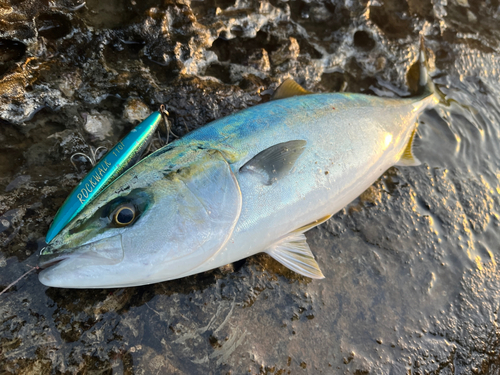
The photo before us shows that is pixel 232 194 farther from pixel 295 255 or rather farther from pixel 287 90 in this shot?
pixel 287 90

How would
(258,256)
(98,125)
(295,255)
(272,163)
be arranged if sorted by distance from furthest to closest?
(98,125) → (258,256) → (295,255) → (272,163)

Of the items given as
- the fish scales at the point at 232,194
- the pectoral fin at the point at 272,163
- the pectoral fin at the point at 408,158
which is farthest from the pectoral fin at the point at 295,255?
the pectoral fin at the point at 408,158

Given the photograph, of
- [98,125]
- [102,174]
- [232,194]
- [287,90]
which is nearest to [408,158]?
[287,90]

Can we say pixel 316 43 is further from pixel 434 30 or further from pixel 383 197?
pixel 383 197

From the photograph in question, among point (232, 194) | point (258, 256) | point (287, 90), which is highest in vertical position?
point (287, 90)

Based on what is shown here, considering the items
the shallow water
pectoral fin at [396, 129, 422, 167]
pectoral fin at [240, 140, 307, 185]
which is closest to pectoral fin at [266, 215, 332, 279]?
the shallow water

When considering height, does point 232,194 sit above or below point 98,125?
below

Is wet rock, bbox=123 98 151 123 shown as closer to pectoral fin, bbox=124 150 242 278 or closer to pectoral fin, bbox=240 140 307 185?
pectoral fin, bbox=124 150 242 278
